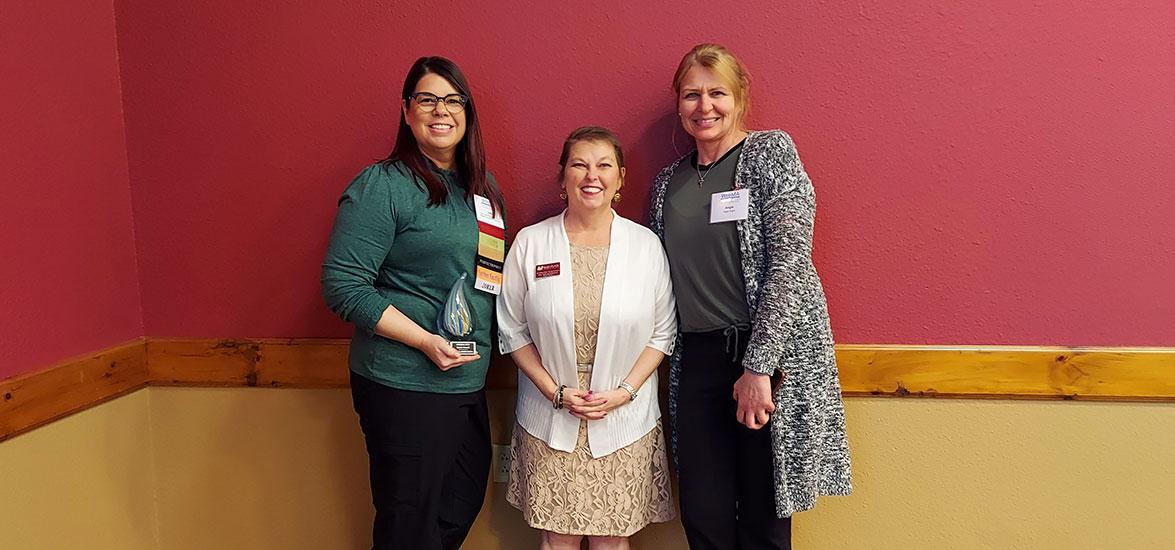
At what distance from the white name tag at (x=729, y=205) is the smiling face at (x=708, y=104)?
0.52 ft

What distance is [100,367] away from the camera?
6.99ft

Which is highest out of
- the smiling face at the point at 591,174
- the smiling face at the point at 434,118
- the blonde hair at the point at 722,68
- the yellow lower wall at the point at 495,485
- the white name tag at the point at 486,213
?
the blonde hair at the point at 722,68

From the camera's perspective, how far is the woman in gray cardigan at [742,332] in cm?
170

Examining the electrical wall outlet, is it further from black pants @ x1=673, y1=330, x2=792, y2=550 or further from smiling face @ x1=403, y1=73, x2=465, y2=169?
smiling face @ x1=403, y1=73, x2=465, y2=169

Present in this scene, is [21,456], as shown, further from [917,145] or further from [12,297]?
[917,145]

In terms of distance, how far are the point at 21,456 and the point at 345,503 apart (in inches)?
34.7

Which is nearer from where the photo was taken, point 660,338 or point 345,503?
point 660,338

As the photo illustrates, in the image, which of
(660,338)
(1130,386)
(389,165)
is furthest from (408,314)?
(1130,386)

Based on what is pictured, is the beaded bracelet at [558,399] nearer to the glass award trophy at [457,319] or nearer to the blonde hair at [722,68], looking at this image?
the glass award trophy at [457,319]

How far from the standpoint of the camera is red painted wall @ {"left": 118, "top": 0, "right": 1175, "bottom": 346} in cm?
194

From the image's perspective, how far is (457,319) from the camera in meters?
1.77

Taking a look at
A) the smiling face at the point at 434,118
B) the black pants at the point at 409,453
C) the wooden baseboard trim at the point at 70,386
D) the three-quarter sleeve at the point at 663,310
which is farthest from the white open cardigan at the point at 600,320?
the wooden baseboard trim at the point at 70,386

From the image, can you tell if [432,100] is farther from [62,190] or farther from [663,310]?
[62,190]

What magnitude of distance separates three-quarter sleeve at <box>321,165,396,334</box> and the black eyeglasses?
0.23m
